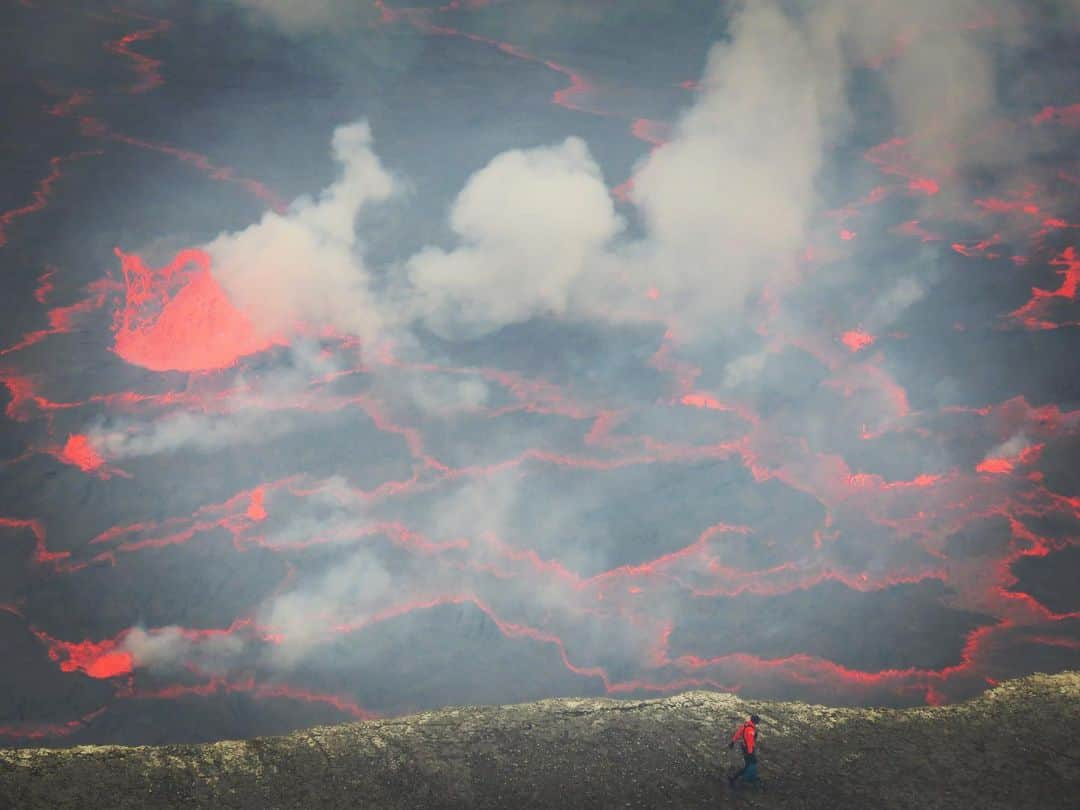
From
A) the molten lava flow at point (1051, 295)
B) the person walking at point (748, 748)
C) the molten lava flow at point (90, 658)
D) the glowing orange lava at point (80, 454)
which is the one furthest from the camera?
the glowing orange lava at point (80, 454)

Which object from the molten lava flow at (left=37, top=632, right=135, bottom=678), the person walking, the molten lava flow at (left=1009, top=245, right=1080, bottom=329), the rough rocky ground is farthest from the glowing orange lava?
the molten lava flow at (left=1009, top=245, right=1080, bottom=329)

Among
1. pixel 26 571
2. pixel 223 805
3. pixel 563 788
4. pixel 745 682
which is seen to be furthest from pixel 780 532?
pixel 26 571

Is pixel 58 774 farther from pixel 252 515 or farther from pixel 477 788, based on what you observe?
pixel 252 515

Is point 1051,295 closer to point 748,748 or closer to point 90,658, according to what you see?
point 748,748

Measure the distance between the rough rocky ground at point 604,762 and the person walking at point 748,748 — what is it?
1.26ft

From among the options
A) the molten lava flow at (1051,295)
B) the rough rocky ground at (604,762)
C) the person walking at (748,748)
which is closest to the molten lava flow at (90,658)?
the rough rocky ground at (604,762)

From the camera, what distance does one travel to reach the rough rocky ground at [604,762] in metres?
15.7

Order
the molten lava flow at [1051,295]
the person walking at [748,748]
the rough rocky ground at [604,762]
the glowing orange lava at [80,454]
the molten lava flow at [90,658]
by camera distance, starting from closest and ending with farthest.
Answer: the person walking at [748,748] → the rough rocky ground at [604,762] → the molten lava flow at [90,658] → the molten lava flow at [1051,295] → the glowing orange lava at [80,454]

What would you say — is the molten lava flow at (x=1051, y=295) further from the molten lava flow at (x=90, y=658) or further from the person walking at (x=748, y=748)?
the molten lava flow at (x=90, y=658)

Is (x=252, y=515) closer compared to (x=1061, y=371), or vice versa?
(x=1061, y=371)

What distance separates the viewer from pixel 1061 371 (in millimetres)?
48156

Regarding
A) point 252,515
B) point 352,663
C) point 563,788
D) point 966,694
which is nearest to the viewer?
point 563,788

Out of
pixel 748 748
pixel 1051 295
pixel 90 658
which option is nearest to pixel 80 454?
pixel 90 658

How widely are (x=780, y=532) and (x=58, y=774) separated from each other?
1679 inches
